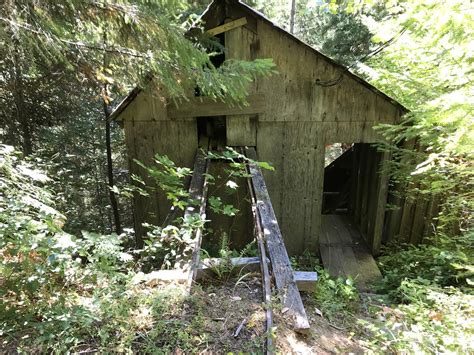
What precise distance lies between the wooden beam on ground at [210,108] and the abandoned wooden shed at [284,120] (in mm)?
17

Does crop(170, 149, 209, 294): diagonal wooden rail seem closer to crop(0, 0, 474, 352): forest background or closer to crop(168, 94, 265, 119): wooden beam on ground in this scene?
crop(0, 0, 474, 352): forest background

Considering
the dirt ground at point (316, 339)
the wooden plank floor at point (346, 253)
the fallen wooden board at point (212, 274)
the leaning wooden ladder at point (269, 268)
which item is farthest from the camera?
the wooden plank floor at point (346, 253)

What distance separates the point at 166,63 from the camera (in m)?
3.35

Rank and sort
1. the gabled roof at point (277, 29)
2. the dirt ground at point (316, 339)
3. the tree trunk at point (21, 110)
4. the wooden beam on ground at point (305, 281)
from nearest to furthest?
1. the dirt ground at point (316, 339)
2. the wooden beam on ground at point (305, 281)
3. the gabled roof at point (277, 29)
4. the tree trunk at point (21, 110)

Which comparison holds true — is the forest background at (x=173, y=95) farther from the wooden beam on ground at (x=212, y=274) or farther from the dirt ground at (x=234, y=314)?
the dirt ground at (x=234, y=314)

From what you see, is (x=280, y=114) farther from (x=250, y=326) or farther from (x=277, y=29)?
(x=250, y=326)

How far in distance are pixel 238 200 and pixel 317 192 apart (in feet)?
5.17

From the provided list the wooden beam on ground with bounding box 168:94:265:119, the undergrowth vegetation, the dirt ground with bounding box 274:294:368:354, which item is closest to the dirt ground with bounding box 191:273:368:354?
the dirt ground with bounding box 274:294:368:354

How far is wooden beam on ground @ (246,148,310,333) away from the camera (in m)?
1.82

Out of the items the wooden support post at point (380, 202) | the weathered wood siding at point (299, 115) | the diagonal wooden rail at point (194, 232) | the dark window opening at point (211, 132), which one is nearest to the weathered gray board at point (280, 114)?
the weathered wood siding at point (299, 115)

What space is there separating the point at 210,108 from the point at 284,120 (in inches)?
53.6

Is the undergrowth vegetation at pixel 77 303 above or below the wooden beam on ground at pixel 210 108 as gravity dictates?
below

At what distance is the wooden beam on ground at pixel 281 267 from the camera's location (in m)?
1.82

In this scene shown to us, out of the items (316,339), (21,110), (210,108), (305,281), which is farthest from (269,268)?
(21,110)
